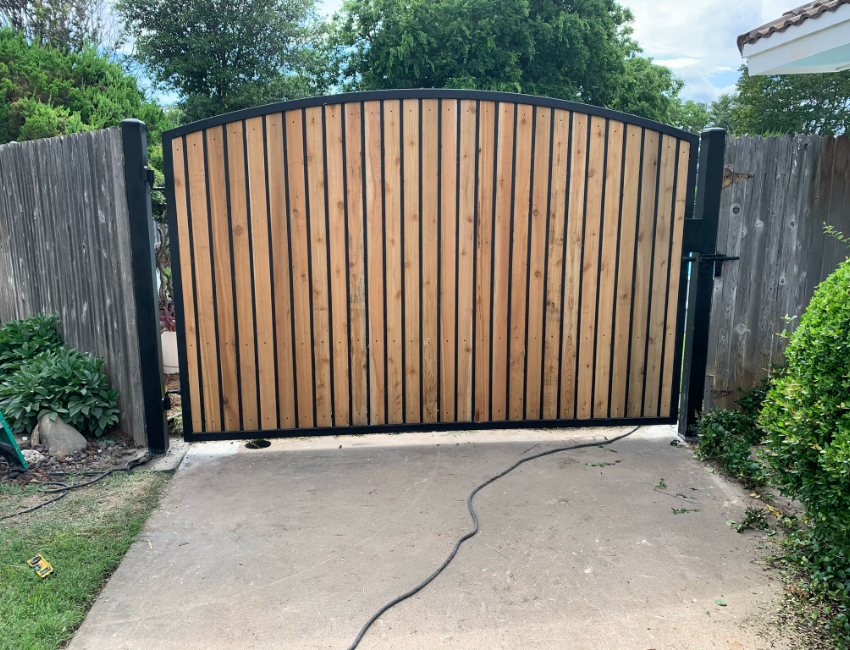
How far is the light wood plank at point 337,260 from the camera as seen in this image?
11.4 feet

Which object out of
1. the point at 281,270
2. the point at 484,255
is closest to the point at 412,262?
the point at 484,255

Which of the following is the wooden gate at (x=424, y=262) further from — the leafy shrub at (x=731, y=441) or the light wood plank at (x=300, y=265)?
the leafy shrub at (x=731, y=441)

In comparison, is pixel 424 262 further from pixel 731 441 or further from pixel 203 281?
pixel 731 441

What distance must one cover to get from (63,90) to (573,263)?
404 inches

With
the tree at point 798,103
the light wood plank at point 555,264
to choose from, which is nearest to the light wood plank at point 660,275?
the light wood plank at point 555,264

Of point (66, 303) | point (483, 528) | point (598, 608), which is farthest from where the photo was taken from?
point (66, 303)

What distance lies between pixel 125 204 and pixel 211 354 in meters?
0.94

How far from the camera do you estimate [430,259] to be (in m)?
3.65

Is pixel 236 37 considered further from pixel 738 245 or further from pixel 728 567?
pixel 728 567

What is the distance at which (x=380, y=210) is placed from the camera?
3.56 metres

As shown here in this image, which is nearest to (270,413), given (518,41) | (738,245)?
(738,245)

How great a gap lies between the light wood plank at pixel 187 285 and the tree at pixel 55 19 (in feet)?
55.0

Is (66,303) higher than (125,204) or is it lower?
lower

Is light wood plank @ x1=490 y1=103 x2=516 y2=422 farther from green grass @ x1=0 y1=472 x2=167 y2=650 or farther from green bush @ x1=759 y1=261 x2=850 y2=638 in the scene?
green grass @ x1=0 y1=472 x2=167 y2=650
